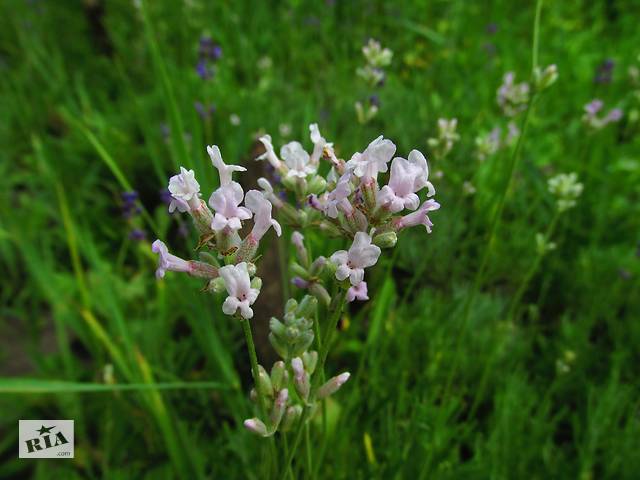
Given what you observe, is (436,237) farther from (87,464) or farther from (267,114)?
(87,464)

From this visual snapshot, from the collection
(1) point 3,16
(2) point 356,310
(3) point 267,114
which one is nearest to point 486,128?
(3) point 267,114

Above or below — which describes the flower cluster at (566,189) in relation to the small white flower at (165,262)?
above

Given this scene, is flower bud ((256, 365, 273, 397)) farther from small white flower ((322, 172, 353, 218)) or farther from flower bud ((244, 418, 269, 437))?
small white flower ((322, 172, 353, 218))

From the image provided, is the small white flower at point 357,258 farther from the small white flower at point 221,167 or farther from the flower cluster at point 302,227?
the small white flower at point 221,167

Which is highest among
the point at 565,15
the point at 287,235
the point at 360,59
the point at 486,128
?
the point at 565,15

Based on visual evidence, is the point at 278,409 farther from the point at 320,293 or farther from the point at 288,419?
the point at 320,293

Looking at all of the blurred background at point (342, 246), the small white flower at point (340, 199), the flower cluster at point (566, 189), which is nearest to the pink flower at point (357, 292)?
the small white flower at point (340, 199)

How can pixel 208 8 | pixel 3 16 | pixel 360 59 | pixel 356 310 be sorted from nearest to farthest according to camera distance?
1. pixel 356 310
2. pixel 360 59
3. pixel 208 8
4. pixel 3 16
